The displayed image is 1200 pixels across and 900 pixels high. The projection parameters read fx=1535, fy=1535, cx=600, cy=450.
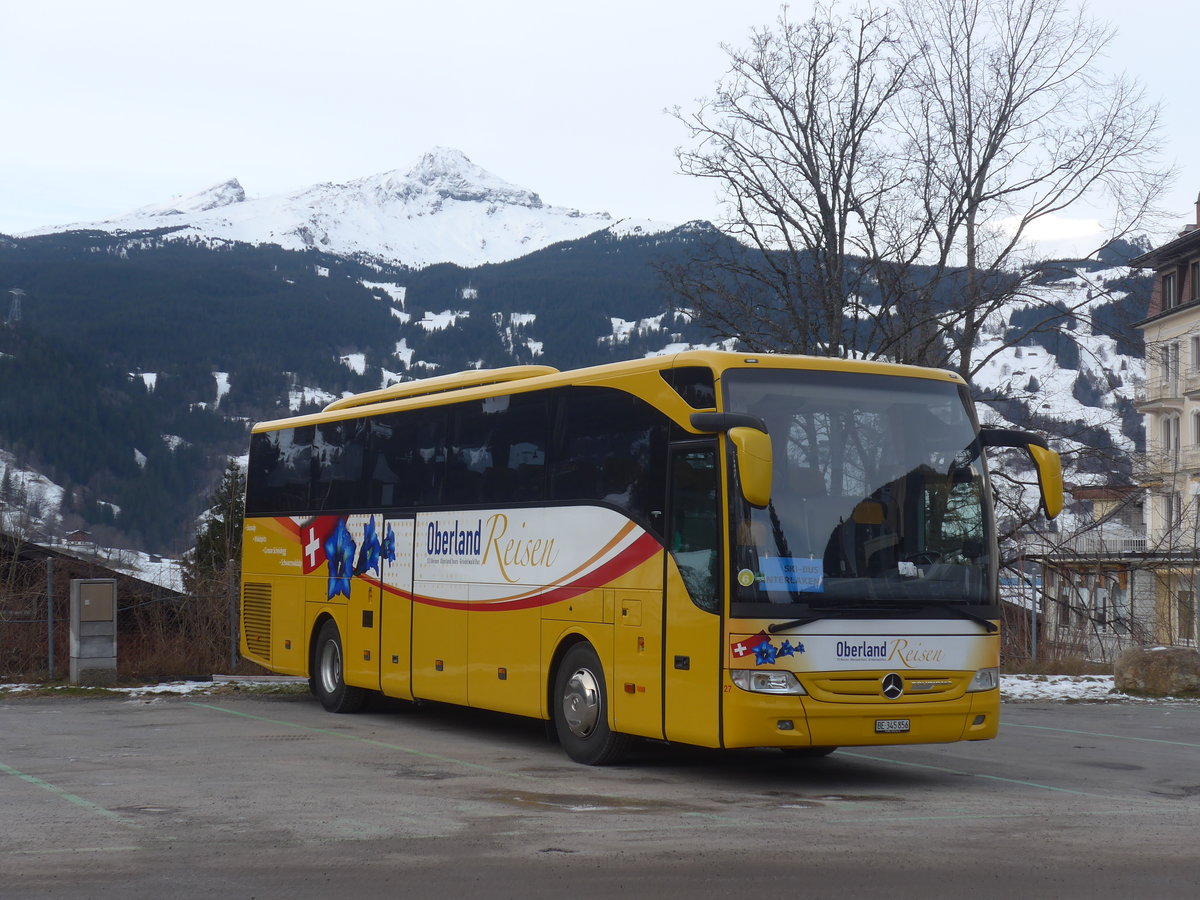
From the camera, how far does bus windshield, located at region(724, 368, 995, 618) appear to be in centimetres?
1123

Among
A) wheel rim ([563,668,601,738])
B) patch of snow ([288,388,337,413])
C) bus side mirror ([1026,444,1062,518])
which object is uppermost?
patch of snow ([288,388,337,413])

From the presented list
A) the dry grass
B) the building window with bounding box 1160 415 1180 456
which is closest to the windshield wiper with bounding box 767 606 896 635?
the dry grass

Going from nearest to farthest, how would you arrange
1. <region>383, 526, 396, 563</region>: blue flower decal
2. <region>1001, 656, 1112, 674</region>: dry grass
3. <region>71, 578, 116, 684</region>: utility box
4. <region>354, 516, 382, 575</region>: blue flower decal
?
<region>383, 526, 396, 563</region>: blue flower decal
<region>354, 516, 382, 575</region>: blue flower decal
<region>71, 578, 116, 684</region>: utility box
<region>1001, 656, 1112, 674</region>: dry grass

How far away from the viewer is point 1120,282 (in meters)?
28.3

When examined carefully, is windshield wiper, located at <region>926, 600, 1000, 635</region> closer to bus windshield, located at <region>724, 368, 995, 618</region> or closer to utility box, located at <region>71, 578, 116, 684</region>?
bus windshield, located at <region>724, 368, 995, 618</region>

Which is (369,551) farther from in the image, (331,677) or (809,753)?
(809,753)

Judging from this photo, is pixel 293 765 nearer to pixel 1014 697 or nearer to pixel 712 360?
pixel 712 360

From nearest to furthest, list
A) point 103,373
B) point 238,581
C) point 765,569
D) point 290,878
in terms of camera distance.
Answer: point 290,878, point 765,569, point 238,581, point 103,373

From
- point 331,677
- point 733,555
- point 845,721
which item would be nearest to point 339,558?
point 331,677

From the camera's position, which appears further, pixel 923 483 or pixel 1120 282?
pixel 1120 282

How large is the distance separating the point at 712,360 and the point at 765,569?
1.67m

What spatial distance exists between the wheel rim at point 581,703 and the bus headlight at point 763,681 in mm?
1867

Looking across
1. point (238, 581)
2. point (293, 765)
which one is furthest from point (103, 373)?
point (293, 765)

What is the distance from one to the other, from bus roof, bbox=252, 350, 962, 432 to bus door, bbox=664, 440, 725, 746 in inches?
22.7
